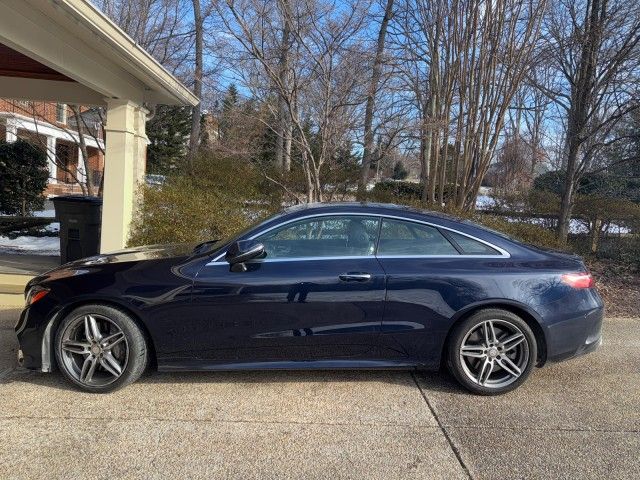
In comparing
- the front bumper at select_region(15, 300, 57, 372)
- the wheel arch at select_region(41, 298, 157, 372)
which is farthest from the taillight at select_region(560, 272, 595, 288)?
the front bumper at select_region(15, 300, 57, 372)

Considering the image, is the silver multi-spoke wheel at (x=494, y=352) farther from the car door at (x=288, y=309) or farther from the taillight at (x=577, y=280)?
the car door at (x=288, y=309)

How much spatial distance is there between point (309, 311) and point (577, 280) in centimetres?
210

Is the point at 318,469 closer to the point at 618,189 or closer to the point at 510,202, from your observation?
the point at 510,202

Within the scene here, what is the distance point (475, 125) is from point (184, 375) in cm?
762

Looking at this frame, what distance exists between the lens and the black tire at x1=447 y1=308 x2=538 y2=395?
384cm

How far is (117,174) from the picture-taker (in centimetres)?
704

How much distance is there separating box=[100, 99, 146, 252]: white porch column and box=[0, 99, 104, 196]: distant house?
765 centimetres

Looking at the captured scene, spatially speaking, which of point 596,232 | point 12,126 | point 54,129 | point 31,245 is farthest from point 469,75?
point 54,129

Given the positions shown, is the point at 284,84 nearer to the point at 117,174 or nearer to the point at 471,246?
the point at 117,174

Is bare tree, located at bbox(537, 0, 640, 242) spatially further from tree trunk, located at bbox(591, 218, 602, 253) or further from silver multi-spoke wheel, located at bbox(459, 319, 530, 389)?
silver multi-spoke wheel, located at bbox(459, 319, 530, 389)

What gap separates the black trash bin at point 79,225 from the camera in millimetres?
7613

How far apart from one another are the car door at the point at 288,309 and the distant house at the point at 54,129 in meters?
12.0

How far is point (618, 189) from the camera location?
471 inches

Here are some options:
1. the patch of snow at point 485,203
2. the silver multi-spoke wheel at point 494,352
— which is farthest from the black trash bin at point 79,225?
the patch of snow at point 485,203
